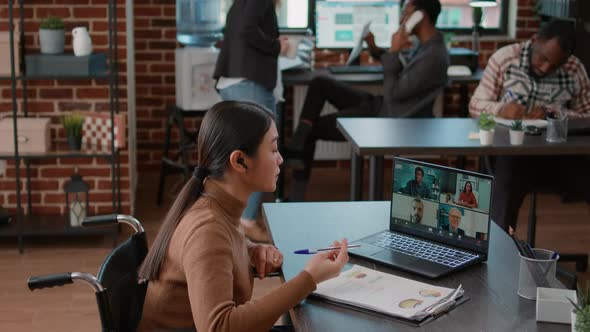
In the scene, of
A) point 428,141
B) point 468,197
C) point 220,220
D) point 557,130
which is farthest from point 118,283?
point 557,130

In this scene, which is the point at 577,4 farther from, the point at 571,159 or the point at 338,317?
the point at 338,317

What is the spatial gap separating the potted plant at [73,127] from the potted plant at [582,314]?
3.23 meters

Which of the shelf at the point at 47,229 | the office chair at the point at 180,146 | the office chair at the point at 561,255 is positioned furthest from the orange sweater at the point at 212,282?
the office chair at the point at 180,146

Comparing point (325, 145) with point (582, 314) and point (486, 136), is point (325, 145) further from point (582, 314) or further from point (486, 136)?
point (582, 314)

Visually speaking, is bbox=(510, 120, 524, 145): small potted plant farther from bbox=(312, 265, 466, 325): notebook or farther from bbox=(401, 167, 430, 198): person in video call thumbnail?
bbox=(312, 265, 466, 325): notebook

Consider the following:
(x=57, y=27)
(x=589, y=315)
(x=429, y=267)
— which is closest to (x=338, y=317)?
(x=429, y=267)

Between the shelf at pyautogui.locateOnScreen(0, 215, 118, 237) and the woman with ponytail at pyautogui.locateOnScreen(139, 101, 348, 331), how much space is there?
99.9 inches

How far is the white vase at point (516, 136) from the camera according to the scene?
3.64 m

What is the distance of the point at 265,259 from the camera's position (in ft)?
7.38

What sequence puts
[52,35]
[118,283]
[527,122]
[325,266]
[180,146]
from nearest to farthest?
[325,266] < [118,283] < [527,122] < [52,35] < [180,146]

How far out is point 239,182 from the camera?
2127mm

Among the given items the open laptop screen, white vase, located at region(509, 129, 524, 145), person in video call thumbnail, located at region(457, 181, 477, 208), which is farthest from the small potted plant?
person in video call thumbnail, located at region(457, 181, 477, 208)

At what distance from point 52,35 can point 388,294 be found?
116 inches

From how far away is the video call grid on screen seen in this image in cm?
226
